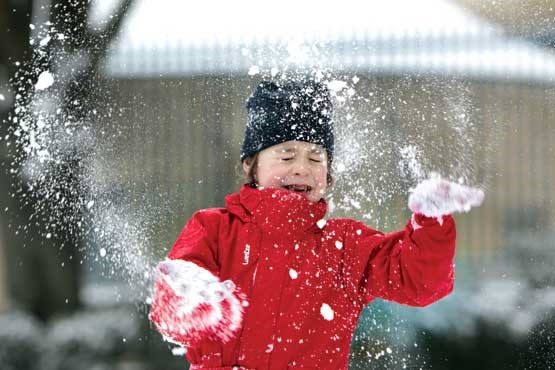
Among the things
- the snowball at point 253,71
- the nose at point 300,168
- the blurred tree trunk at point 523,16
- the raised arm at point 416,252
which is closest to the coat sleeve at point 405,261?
the raised arm at point 416,252

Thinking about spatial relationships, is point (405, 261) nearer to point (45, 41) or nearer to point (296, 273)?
→ point (296, 273)

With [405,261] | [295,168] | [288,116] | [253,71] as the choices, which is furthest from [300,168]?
[253,71]

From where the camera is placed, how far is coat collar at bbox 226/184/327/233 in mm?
1135

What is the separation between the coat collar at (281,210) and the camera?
1.13 meters

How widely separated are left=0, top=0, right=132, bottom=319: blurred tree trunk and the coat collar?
1.37 meters

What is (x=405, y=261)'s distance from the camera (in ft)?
3.54

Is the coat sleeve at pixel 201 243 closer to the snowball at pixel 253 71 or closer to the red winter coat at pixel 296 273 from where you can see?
the red winter coat at pixel 296 273

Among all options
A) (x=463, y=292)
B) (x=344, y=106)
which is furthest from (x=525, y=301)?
(x=344, y=106)

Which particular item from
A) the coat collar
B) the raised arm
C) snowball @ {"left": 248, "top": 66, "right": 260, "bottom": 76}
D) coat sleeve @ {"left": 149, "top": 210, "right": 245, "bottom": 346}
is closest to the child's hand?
the raised arm

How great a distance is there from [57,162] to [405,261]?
63.7 inches

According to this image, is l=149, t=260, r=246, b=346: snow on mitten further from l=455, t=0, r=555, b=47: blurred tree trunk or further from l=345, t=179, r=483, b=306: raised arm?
l=455, t=0, r=555, b=47: blurred tree trunk

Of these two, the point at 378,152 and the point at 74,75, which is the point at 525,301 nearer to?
the point at 378,152

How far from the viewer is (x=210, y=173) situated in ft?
7.64

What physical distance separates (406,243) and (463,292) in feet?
4.64
